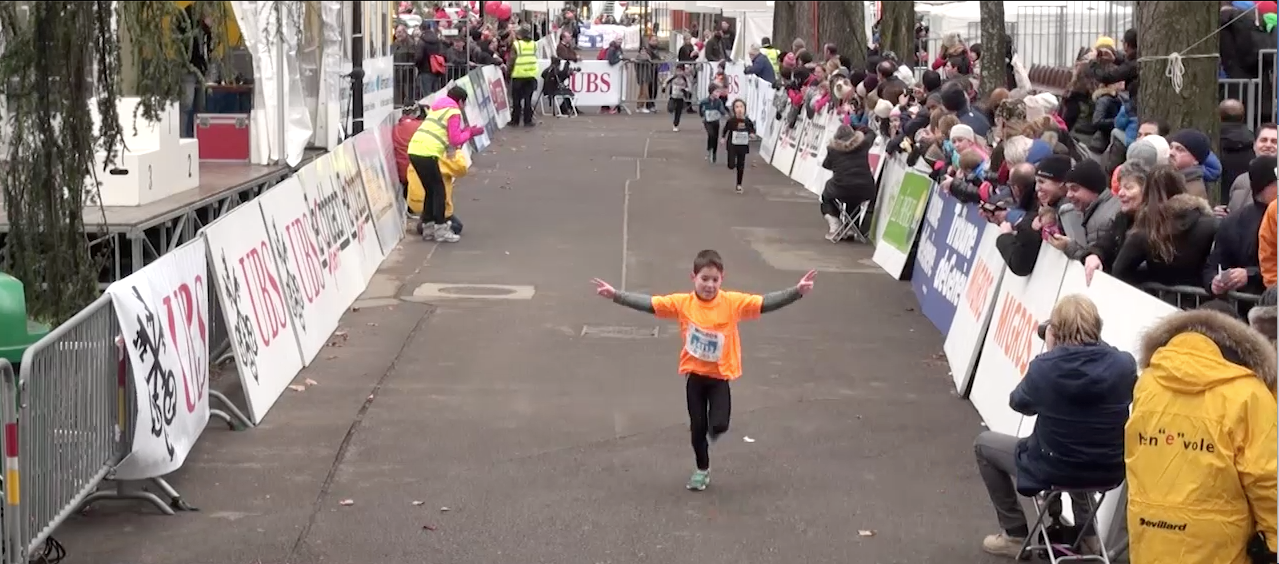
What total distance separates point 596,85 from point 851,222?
960 inches

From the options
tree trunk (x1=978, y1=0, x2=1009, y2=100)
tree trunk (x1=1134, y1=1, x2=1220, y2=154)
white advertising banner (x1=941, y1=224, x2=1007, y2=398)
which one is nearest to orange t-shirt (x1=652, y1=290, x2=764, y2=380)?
white advertising banner (x1=941, y1=224, x2=1007, y2=398)

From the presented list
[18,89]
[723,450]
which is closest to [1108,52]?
[723,450]

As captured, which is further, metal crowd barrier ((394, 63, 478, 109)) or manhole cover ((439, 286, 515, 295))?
metal crowd barrier ((394, 63, 478, 109))

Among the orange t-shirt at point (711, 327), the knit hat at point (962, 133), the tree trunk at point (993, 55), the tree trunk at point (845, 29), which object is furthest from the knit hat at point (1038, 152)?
the tree trunk at point (845, 29)

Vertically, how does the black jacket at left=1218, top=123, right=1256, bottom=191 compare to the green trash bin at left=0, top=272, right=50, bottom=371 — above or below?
above

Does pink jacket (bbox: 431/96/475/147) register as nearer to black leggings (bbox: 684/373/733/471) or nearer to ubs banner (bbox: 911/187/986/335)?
ubs banner (bbox: 911/187/986/335)

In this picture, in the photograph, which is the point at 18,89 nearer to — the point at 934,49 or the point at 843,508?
the point at 843,508

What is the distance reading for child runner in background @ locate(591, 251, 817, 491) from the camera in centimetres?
923

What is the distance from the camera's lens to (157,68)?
748 cm

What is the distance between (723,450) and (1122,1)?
24.8m

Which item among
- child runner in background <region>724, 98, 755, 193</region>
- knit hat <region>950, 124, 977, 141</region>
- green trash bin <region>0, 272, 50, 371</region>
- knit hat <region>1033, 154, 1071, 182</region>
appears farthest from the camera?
child runner in background <region>724, 98, 755, 193</region>

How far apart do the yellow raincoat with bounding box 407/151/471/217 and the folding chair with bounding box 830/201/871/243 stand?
4.40m

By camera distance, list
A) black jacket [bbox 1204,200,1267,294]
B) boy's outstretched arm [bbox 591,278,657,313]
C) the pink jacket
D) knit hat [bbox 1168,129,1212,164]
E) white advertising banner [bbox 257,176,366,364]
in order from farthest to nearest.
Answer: the pink jacket, white advertising banner [bbox 257,176,366,364], knit hat [bbox 1168,129,1212,164], boy's outstretched arm [bbox 591,278,657,313], black jacket [bbox 1204,200,1267,294]

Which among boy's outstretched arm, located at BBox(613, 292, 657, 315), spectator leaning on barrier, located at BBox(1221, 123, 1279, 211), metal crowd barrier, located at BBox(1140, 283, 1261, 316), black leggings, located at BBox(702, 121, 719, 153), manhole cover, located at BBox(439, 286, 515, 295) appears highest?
spectator leaning on barrier, located at BBox(1221, 123, 1279, 211)
